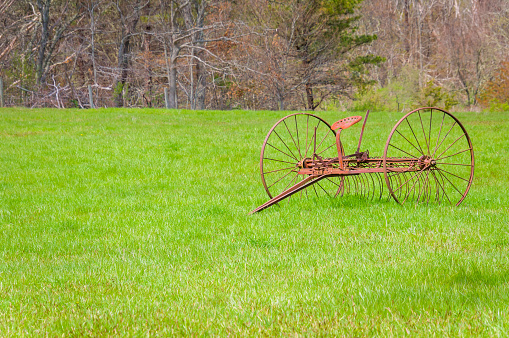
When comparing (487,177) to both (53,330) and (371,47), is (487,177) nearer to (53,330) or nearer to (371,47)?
(53,330)

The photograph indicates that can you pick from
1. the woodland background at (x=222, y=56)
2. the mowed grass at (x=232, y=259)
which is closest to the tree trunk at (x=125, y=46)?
the woodland background at (x=222, y=56)

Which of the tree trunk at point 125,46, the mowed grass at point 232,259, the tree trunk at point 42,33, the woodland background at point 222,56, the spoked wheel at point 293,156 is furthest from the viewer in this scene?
the tree trunk at point 125,46

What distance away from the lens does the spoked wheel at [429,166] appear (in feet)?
22.1

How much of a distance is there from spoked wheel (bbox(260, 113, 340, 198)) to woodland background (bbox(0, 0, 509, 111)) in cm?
1347

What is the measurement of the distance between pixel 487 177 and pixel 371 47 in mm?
34133

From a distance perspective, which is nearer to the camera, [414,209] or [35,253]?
[35,253]

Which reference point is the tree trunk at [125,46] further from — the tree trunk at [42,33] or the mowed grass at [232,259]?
the mowed grass at [232,259]

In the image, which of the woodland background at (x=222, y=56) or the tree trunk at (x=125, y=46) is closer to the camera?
the woodland background at (x=222, y=56)

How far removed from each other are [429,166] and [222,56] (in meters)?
27.0

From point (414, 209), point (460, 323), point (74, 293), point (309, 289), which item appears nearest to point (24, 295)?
point (74, 293)

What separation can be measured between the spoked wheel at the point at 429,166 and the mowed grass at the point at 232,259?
1.34 ft

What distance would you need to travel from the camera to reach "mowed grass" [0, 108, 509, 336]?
132 inches

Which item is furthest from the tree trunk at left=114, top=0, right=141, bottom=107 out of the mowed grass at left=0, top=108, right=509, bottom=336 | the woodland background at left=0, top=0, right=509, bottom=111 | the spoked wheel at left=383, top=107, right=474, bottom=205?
the mowed grass at left=0, top=108, right=509, bottom=336

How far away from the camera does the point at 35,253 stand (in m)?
5.56
